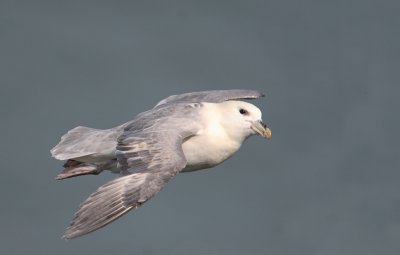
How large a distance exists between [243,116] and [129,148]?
77.9 inches

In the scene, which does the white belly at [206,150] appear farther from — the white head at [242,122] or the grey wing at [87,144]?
the grey wing at [87,144]

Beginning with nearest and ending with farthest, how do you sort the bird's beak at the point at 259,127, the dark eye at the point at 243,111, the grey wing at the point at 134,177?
the grey wing at the point at 134,177
the bird's beak at the point at 259,127
the dark eye at the point at 243,111

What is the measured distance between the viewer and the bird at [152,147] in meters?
14.2

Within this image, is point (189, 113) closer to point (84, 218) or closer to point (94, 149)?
point (94, 149)

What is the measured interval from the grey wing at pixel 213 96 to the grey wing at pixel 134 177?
1.83 m

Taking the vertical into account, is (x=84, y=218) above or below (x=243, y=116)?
below

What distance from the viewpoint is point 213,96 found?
1762 centimetres

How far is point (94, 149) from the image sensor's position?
53.9 ft

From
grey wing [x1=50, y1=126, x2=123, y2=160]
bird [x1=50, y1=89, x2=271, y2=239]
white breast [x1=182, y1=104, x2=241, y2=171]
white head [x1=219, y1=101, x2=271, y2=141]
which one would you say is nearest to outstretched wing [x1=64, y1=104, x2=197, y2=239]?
bird [x1=50, y1=89, x2=271, y2=239]

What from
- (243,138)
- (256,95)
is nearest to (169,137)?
(243,138)

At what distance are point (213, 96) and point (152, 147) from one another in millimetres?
2704

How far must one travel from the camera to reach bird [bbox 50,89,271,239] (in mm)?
14242

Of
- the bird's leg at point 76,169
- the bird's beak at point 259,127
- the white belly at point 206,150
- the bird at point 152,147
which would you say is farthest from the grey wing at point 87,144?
the bird's beak at point 259,127

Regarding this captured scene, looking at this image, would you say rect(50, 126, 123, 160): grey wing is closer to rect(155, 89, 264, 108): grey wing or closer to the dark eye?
rect(155, 89, 264, 108): grey wing
